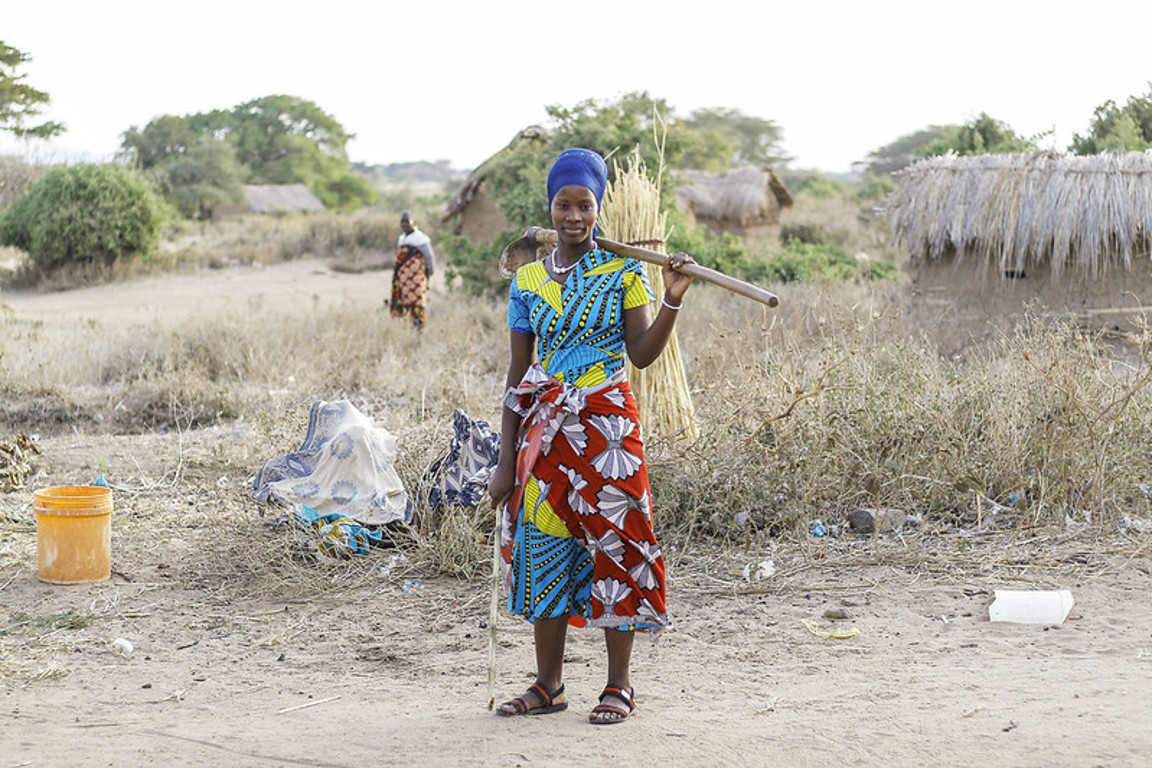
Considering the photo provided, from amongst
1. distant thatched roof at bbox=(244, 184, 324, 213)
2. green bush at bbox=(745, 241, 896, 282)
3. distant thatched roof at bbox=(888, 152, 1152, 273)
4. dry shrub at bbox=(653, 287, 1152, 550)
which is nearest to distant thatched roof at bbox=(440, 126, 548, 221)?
green bush at bbox=(745, 241, 896, 282)

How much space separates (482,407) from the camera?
6582mm

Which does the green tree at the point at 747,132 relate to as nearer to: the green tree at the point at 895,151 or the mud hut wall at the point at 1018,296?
the green tree at the point at 895,151

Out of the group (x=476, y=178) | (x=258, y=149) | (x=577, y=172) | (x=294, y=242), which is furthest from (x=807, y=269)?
(x=258, y=149)

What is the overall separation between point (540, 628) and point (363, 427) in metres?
2.24

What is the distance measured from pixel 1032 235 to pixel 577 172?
6.87m

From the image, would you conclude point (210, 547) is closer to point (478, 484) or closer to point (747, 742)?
point (478, 484)

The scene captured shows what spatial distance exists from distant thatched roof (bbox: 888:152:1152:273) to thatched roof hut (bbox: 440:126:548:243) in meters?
6.46

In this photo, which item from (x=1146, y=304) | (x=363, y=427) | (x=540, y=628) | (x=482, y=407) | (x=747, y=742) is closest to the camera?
(x=747, y=742)

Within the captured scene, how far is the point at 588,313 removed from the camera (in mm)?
2887

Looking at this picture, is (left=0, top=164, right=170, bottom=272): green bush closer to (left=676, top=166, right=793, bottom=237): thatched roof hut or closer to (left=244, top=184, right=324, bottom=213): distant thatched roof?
(left=676, top=166, right=793, bottom=237): thatched roof hut

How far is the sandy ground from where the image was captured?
9.34ft

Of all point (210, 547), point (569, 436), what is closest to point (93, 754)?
point (569, 436)

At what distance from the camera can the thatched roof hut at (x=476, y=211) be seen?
1489 cm

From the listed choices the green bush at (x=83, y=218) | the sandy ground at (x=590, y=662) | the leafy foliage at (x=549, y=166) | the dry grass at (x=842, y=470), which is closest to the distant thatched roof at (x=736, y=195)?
the leafy foliage at (x=549, y=166)
